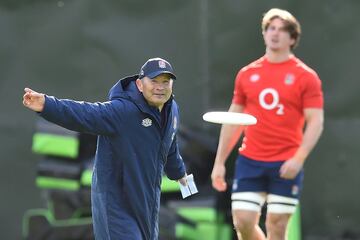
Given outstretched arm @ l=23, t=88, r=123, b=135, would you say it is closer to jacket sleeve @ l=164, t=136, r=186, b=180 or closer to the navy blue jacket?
the navy blue jacket

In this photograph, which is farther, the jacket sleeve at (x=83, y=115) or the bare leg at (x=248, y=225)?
the bare leg at (x=248, y=225)

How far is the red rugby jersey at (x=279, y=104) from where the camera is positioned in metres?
8.11

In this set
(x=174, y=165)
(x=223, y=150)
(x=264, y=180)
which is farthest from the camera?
(x=223, y=150)

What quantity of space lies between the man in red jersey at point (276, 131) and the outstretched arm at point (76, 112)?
2177 mm

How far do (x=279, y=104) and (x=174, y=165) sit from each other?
1.44 meters

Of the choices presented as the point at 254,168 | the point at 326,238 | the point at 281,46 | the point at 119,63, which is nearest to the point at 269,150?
the point at 254,168

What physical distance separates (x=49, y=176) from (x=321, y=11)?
330cm

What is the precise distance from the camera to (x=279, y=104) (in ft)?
26.8

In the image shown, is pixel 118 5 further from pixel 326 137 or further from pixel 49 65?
pixel 326 137

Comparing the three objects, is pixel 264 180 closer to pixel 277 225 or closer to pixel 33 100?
pixel 277 225

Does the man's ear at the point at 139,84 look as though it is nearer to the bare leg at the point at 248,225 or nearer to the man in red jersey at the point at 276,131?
the man in red jersey at the point at 276,131

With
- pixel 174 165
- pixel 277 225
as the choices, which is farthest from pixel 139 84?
pixel 277 225

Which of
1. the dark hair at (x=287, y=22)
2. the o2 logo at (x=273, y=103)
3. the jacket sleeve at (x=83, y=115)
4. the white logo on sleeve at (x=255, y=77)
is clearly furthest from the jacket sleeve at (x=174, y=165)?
the dark hair at (x=287, y=22)

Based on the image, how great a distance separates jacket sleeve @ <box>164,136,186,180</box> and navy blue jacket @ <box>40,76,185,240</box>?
0.45 metres
